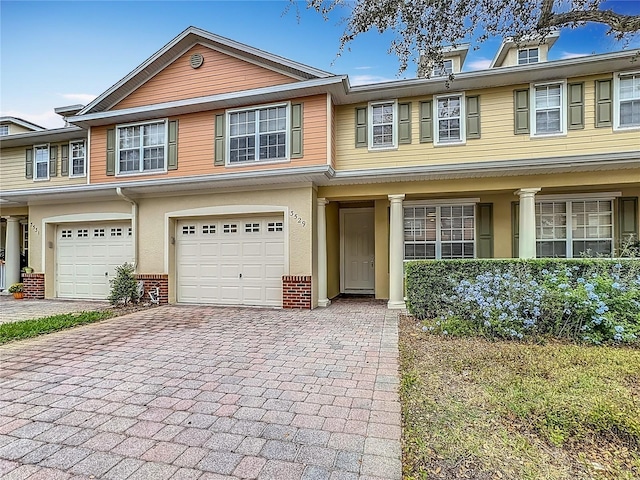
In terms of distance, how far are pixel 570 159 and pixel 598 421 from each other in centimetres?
629

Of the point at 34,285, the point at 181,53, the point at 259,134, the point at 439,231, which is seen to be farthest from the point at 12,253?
the point at 439,231

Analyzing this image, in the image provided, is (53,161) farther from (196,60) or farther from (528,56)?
(528,56)

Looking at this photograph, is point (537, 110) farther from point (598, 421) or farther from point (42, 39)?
point (42, 39)

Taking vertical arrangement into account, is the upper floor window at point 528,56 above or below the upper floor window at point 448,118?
above

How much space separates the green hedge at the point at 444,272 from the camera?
643cm

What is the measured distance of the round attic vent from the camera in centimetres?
916

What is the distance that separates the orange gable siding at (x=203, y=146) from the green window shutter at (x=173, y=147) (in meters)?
0.09

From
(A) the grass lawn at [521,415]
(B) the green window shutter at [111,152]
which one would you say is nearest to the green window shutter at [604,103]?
(A) the grass lawn at [521,415]

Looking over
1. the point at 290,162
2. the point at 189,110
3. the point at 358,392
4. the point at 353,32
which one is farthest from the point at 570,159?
the point at 189,110

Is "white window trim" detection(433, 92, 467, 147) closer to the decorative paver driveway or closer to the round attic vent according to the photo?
the decorative paver driveway

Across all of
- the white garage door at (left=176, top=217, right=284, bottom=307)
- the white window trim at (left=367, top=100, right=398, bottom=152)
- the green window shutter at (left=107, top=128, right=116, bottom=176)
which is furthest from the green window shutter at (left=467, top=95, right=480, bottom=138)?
the green window shutter at (left=107, top=128, right=116, bottom=176)

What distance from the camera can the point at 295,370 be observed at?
4309 millimetres

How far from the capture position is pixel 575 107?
780 cm

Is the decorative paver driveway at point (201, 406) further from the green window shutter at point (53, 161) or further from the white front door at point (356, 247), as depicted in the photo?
the green window shutter at point (53, 161)
